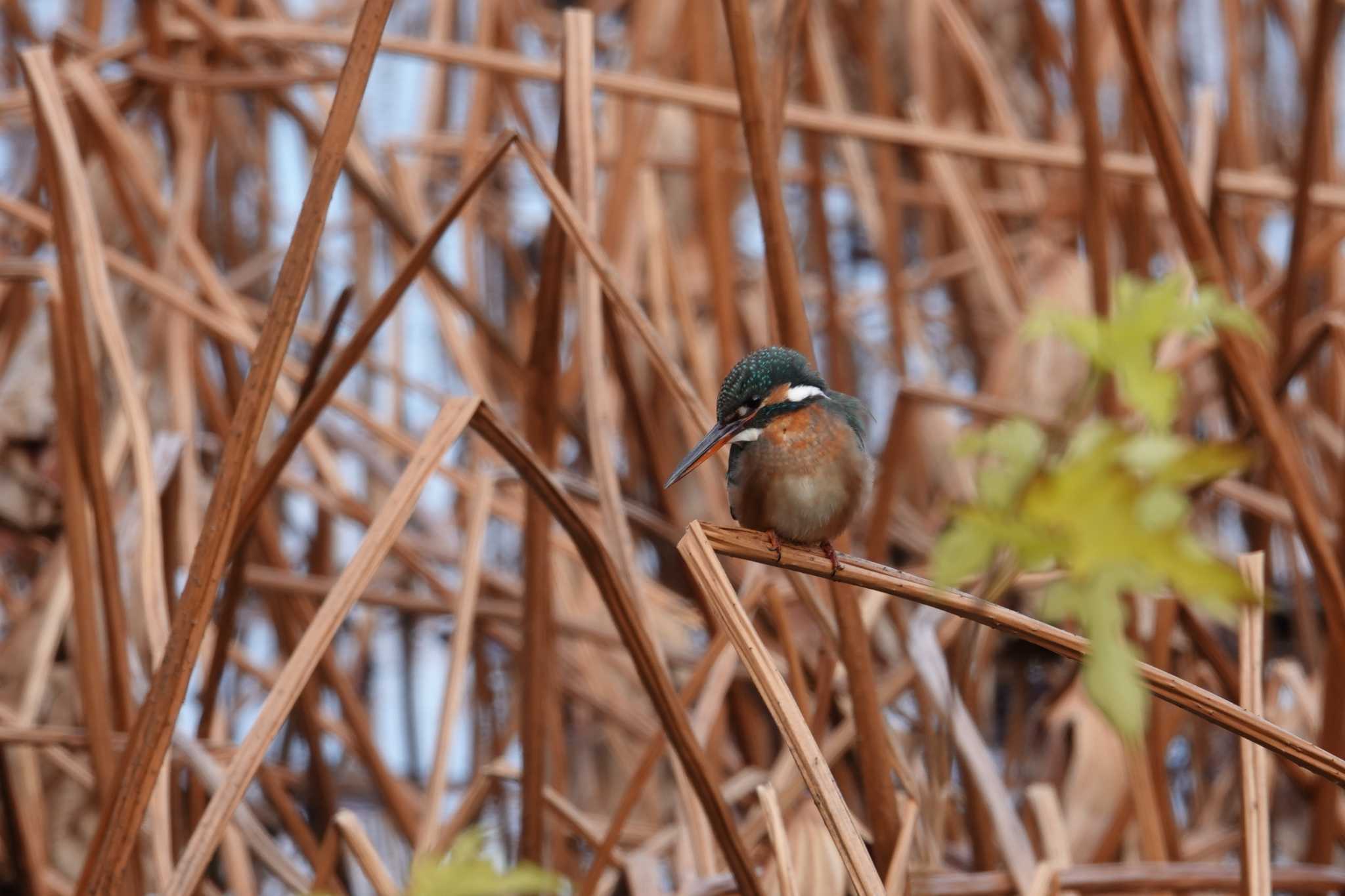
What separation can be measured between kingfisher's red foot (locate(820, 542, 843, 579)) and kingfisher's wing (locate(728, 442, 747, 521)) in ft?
0.39

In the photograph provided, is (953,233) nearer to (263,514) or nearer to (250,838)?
(263,514)

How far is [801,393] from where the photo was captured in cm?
147

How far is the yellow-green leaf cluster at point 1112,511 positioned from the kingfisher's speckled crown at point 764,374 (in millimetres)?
756

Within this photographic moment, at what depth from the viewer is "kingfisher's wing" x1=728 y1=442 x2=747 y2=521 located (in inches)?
59.0

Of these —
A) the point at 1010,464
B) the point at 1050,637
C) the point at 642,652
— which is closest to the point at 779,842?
the point at 642,652

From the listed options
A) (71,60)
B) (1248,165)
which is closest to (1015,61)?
(1248,165)

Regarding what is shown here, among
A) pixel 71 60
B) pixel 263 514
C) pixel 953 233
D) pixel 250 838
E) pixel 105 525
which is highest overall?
pixel 71 60

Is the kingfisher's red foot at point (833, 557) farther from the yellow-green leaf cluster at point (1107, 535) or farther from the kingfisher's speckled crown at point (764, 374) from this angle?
the yellow-green leaf cluster at point (1107, 535)

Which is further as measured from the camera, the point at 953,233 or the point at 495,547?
the point at 953,233

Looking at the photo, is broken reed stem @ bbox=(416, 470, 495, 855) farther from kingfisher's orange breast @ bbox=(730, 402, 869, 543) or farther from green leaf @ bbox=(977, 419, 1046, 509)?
green leaf @ bbox=(977, 419, 1046, 509)

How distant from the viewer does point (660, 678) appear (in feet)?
4.31

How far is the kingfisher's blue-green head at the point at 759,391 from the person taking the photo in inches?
56.1

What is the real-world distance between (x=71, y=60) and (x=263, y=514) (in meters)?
0.81

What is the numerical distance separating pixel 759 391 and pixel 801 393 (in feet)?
0.20
